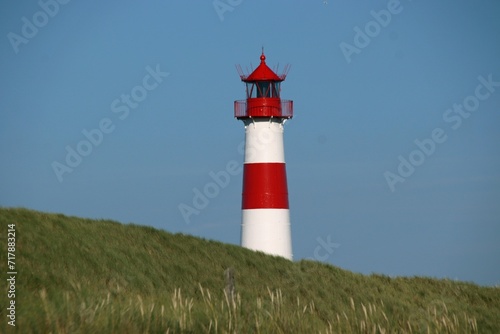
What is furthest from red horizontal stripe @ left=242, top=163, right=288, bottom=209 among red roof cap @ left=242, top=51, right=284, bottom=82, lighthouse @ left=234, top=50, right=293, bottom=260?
red roof cap @ left=242, top=51, right=284, bottom=82

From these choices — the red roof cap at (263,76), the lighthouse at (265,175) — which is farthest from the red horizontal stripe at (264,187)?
the red roof cap at (263,76)

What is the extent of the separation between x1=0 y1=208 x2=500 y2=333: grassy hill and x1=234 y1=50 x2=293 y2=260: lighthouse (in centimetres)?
343

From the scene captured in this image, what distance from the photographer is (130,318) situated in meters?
11.3

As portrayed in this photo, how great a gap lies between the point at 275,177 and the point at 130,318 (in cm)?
2383

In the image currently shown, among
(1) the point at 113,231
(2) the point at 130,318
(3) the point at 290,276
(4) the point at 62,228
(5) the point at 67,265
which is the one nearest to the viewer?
(2) the point at 130,318

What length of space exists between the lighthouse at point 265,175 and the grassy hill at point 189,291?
11.3 ft

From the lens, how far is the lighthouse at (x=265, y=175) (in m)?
34.6

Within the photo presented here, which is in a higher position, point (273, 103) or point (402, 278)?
point (273, 103)

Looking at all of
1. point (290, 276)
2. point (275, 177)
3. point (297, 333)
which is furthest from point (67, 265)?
point (275, 177)

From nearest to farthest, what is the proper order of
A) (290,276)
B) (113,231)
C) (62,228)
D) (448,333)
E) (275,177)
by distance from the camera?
1. (448,333)
2. (62,228)
3. (113,231)
4. (290,276)
5. (275,177)

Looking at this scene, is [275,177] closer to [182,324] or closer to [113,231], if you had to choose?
[113,231]

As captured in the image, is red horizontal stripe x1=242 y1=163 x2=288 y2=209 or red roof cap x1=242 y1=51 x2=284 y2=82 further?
red roof cap x1=242 y1=51 x2=284 y2=82

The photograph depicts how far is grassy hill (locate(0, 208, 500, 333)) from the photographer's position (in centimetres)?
1139

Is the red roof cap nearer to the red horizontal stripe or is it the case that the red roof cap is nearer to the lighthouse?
the lighthouse
